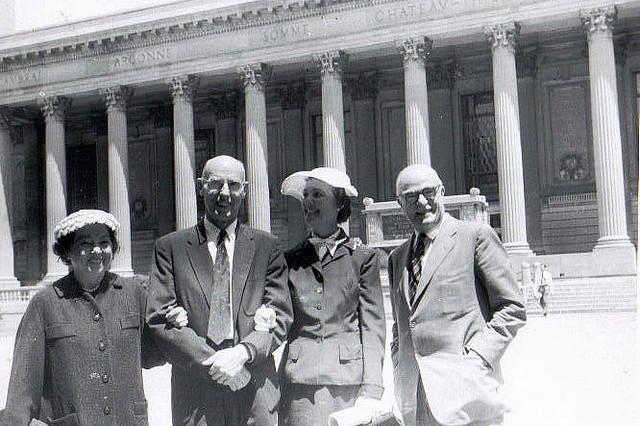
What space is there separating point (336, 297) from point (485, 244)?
1036 millimetres

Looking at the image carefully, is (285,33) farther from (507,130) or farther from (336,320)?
(336,320)

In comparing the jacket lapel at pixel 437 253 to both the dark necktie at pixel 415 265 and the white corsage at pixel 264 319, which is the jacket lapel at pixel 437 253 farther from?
the white corsage at pixel 264 319

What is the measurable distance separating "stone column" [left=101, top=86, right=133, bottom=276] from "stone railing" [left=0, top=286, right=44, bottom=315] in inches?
147

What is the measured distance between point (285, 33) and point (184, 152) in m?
6.54

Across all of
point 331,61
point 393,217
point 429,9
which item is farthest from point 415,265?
point 331,61

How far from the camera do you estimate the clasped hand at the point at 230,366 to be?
15.3ft

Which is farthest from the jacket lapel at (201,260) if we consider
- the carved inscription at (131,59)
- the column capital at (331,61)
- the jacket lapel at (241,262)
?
the carved inscription at (131,59)

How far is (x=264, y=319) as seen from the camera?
16.2 feet

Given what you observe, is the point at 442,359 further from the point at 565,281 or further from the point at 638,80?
the point at 638,80

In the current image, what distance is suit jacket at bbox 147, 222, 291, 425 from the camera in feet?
15.8

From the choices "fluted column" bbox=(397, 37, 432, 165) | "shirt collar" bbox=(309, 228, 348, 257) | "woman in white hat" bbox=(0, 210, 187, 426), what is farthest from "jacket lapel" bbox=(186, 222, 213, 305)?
"fluted column" bbox=(397, 37, 432, 165)

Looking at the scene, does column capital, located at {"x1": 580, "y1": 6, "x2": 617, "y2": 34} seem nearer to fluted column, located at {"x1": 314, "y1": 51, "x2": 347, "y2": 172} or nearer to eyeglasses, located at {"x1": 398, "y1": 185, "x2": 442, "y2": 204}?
fluted column, located at {"x1": 314, "y1": 51, "x2": 347, "y2": 172}

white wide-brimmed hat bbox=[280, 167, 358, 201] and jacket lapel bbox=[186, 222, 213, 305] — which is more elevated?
white wide-brimmed hat bbox=[280, 167, 358, 201]

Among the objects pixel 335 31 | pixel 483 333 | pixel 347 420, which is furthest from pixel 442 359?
pixel 335 31
